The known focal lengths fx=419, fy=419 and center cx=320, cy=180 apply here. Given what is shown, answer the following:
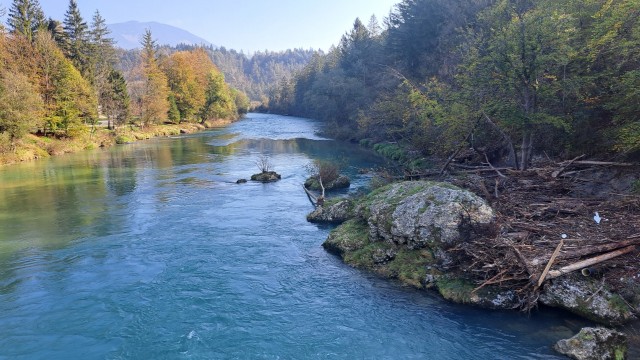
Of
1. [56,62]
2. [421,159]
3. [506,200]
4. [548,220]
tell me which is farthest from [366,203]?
[56,62]

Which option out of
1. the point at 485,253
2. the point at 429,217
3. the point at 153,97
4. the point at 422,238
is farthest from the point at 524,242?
the point at 153,97

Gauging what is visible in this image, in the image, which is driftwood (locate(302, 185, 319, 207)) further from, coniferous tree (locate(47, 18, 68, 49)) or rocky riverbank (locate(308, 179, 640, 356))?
coniferous tree (locate(47, 18, 68, 49))

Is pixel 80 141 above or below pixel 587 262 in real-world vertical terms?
above

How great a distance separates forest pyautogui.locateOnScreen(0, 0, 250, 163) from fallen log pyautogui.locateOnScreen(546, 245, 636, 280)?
46235mm

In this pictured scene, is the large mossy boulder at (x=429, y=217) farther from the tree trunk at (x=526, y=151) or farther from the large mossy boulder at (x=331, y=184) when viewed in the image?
the large mossy boulder at (x=331, y=184)

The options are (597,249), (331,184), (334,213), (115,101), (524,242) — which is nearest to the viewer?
(597,249)

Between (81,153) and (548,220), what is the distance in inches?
1972

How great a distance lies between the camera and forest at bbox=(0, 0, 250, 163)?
139 feet

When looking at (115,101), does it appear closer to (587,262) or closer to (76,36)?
(76,36)

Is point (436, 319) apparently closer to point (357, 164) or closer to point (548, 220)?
point (548, 220)

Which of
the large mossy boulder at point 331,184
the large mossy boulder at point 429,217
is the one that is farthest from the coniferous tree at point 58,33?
the large mossy boulder at point 429,217

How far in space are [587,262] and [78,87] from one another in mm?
59339

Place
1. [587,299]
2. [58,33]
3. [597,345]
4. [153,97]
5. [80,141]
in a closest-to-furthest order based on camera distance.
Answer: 1. [597,345]
2. [587,299]
3. [80,141]
4. [58,33]
5. [153,97]

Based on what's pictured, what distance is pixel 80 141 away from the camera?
173 ft
